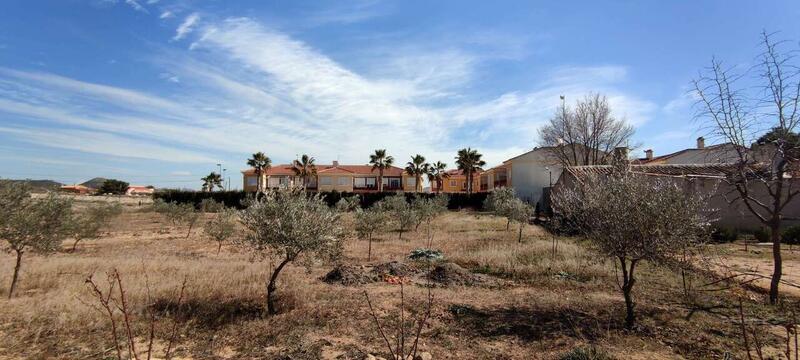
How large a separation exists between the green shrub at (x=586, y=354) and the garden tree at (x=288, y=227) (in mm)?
4833

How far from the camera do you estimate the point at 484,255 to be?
1562 cm

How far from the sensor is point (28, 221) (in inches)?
408

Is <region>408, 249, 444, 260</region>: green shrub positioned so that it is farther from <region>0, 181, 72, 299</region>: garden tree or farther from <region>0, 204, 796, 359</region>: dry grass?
<region>0, 181, 72, 299</region>: garden tree

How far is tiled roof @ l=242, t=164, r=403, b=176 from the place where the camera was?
63875mm

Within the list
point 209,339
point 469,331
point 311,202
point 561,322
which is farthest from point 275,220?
point 561,322

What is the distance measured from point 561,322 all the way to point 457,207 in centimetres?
4219

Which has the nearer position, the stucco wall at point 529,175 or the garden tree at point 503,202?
the garden tree at point 503,202

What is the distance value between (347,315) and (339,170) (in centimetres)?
5803

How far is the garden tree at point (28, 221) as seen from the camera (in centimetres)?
1004

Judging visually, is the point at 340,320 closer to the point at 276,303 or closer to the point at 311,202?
the point at 276,303

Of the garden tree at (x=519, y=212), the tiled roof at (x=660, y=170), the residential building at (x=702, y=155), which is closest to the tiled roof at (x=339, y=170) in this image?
the residential building at (x=702, y=155)

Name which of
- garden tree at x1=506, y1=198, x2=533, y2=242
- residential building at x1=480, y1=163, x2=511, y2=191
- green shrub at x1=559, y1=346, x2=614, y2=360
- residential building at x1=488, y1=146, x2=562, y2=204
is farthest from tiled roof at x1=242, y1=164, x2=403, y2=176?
green shrub at x1=559, y1=346, x2=614, y2=360

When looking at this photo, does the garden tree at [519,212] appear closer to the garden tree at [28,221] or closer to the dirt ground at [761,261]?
the dirt ground at [761,261]

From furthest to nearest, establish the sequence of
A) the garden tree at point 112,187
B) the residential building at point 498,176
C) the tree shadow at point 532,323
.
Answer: the garden tree at point 112,187 → the residential building at point 498,176 → the tree shadow at point 532,323
